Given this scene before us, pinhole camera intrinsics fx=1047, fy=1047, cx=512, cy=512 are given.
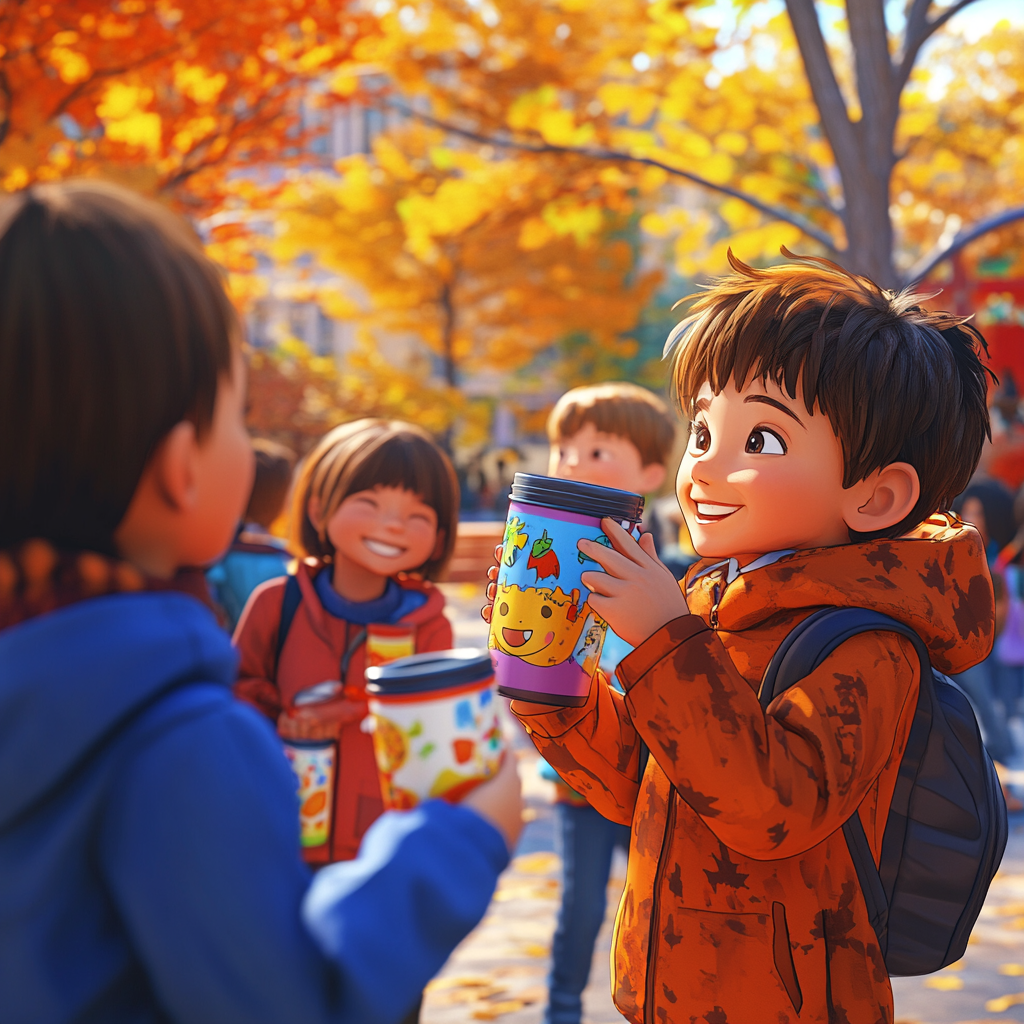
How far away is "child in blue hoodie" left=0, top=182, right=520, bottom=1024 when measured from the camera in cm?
103

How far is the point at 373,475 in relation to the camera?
2941 mm

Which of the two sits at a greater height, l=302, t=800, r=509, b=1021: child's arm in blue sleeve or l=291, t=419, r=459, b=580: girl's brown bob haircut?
l=291, t=419, r=459, b=580: girl's brown bob haircut

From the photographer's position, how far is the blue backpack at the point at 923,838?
168 centimetres

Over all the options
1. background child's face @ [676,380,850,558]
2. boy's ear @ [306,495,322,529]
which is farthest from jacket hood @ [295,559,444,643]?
background child's face @ [676,380,850,558]

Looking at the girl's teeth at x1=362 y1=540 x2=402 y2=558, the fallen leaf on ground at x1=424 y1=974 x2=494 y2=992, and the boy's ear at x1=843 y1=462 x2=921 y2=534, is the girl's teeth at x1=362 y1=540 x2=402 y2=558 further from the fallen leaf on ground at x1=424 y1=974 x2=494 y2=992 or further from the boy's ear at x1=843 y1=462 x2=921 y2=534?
the fallen leaf on ground at x1=424 y1=974 x2=494 y2=992

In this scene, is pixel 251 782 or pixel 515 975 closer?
pixel 251 782

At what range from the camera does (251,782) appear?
1.07 m

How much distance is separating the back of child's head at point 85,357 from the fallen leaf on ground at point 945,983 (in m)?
3.61

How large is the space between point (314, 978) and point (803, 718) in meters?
0.83

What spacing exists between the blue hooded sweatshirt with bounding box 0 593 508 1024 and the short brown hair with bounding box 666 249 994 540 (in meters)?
1.09

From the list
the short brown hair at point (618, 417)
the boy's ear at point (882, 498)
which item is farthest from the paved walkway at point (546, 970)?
the boy's ear at point (882, 498)

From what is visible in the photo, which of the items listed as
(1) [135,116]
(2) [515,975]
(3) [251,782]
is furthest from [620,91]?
(3) [251,782]

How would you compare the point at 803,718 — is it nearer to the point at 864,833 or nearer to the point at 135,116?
the point at 864,833

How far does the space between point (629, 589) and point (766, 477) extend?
36cm
